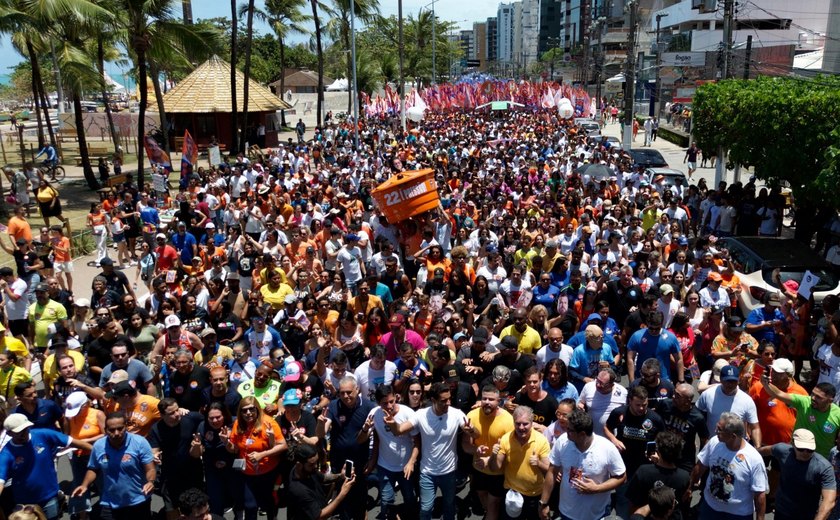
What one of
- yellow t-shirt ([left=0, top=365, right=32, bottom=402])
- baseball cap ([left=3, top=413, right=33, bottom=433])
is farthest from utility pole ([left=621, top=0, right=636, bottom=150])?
baseball cap ([left=3, top=413, right=33, bottom=433])

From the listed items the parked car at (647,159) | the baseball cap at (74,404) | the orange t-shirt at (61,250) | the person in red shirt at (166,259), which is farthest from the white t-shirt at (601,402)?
the parked car at (647,159)

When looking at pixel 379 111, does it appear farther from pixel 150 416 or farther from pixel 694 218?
pixel 150 416

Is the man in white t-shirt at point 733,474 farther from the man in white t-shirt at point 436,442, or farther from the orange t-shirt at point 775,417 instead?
the man in white t-shirt at point 436,442

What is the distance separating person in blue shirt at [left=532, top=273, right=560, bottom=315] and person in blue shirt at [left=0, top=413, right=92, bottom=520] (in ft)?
18.0

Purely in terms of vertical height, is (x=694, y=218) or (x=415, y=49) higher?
(x=415, y=49)

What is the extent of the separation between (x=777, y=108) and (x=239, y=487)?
13.3 m

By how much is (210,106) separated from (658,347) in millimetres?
31085

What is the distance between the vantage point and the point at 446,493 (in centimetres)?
583

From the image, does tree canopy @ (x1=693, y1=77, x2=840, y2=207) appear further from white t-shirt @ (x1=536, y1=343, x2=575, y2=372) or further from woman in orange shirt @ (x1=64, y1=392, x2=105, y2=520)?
woman in orange shirt @ (x1=64, y1=392, x2=105, y2=520)

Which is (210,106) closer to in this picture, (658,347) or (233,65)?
(233,65)

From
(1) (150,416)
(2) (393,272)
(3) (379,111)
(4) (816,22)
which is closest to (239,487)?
(1) (150,416)

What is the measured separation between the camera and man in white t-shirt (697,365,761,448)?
5.81m

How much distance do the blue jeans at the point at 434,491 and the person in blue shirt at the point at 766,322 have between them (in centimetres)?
426

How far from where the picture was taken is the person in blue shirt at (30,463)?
538 centimetres
